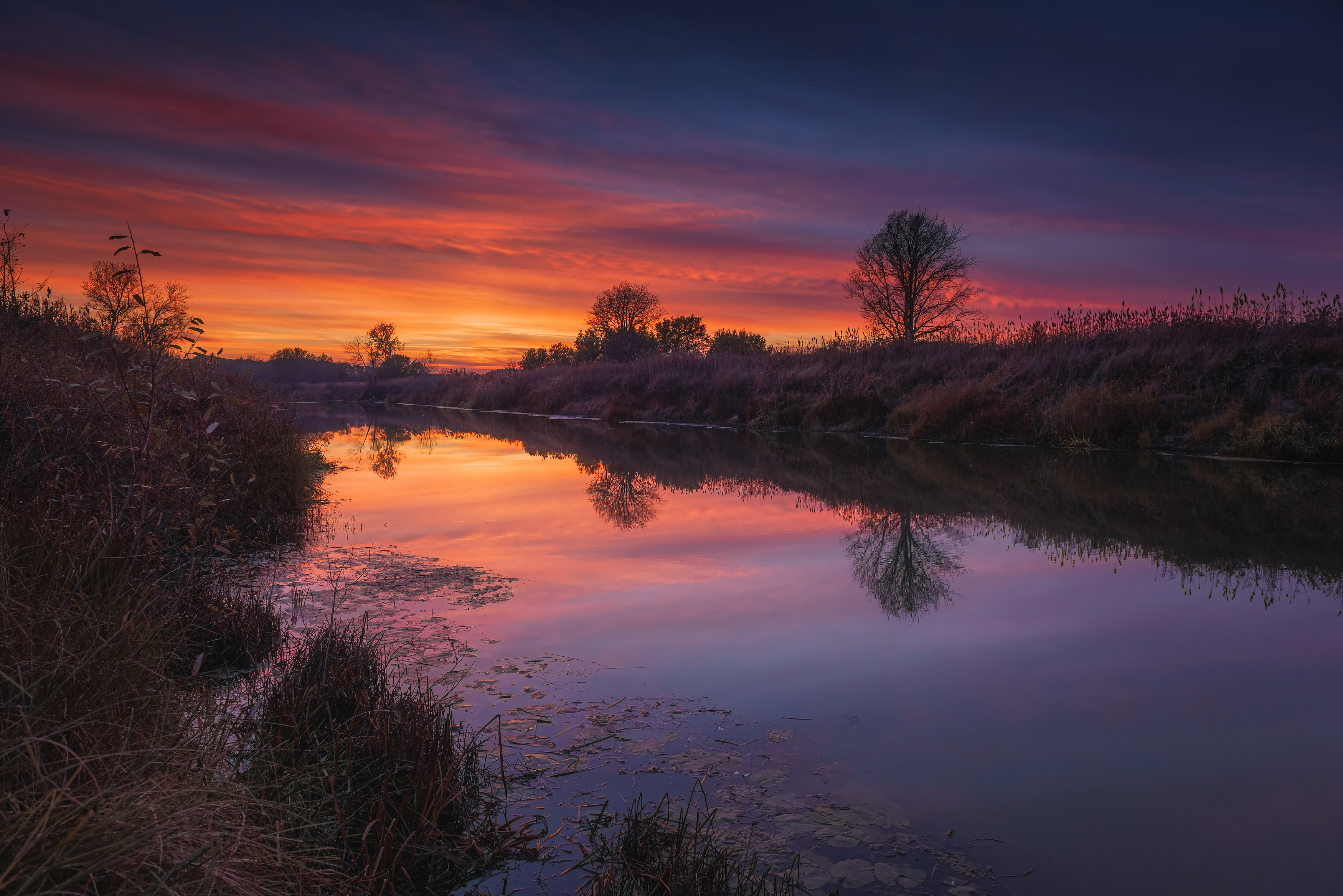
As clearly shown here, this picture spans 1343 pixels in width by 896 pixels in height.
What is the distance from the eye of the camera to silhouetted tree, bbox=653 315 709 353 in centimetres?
8162

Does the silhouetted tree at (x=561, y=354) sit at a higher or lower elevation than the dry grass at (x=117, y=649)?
higher

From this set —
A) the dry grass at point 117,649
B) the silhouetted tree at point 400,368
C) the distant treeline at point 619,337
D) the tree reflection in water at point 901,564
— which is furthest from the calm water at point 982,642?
the silhouetted tree at point 400,368

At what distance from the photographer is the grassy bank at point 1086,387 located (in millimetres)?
17094

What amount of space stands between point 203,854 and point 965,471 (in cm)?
1479

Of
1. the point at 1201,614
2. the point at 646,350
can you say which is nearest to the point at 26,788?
the point at 1201,614

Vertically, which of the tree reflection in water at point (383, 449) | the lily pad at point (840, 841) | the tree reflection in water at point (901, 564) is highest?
the tree reflection in water at point (383, 449)

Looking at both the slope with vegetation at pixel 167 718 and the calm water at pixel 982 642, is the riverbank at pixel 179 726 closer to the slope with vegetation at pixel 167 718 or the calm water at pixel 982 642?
the slope with vegetation at pixel 167 718

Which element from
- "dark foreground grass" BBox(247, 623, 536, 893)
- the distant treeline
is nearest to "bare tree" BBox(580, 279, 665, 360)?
the distant treeline

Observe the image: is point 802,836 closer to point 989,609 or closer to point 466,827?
point 466,827

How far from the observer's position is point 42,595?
11.9ft

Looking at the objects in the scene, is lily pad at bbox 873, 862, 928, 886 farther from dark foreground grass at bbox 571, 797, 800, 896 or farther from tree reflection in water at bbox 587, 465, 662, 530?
tree reflection in water at bbox 587, 465, 662, 530

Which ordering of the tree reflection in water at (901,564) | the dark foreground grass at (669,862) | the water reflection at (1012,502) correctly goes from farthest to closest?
1. the water reflection at (1012,502)
2. the tree reflection in water at (901,564)
3. the dark foreground grass at (669,862)

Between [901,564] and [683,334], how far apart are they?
7597 cm

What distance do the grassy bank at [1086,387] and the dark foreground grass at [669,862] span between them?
17240 mm
